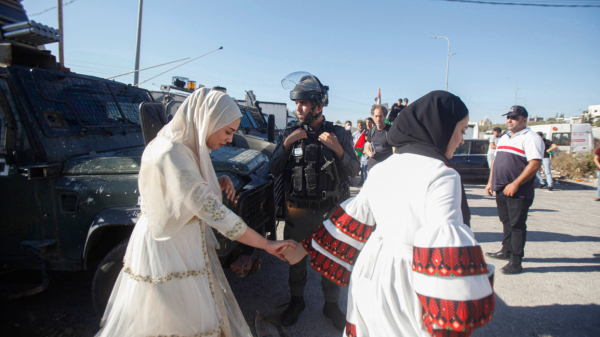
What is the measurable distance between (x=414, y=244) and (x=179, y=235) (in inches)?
44.5

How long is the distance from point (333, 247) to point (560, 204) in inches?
346

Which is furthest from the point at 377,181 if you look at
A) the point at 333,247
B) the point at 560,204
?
the point at 560,204

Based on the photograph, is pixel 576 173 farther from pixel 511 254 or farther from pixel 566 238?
pixel 511 254

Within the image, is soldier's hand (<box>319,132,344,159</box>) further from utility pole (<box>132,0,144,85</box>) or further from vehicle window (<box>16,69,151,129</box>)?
utility pole (<box>132,0,144,85</box>)

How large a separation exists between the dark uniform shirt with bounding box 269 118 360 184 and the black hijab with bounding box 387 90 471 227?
4.38 feet

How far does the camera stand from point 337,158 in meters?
2.71

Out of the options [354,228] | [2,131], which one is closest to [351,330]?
[354,228]

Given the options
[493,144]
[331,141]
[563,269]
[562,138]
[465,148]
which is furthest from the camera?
[562,138]

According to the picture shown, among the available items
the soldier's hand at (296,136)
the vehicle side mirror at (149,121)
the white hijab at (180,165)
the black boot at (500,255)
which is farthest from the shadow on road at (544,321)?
the vehicle side mirror at (149,121)

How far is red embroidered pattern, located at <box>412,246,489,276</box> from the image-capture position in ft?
3.42

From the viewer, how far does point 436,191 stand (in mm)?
1151

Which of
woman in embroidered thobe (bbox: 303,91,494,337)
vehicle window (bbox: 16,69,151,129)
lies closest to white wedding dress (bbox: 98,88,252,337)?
woman in embroidered thobe (bbox: 303,91,494,337)

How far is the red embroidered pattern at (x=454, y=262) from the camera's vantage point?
1043 millimetres

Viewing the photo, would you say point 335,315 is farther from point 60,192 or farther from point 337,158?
point 60,192
